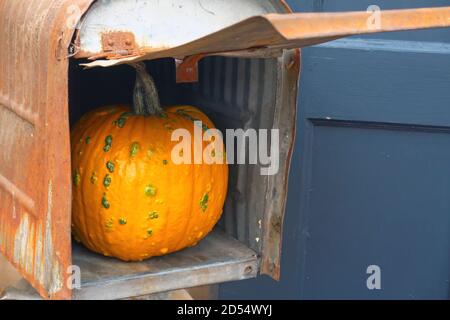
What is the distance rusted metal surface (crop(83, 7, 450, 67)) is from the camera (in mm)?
1218

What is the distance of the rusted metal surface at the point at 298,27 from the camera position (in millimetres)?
1218

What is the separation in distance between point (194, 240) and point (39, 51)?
592 mm

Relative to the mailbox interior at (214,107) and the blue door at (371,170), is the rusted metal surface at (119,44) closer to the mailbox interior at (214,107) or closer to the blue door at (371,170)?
the mailbox interior at (214,107)

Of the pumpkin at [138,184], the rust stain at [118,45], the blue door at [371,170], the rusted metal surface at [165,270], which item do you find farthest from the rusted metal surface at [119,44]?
the blue door at [371,170]

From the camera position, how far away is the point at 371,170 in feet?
7.47

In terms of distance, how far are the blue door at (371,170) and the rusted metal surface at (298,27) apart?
0.80m

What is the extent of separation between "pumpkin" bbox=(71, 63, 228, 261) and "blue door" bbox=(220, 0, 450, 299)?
0.58 metres

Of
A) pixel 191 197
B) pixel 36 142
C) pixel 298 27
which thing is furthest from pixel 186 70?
pixel 298 27

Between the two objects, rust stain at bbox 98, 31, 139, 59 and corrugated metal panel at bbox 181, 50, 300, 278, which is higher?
rust stain at bbox 98, 31, 139, 59

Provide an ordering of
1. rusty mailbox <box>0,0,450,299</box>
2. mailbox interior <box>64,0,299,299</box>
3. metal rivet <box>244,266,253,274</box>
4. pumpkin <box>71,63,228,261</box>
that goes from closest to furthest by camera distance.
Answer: rusty mailbox <box>0,0,450,299</box>, mailbox interior <box>64,0,299,299</box>, pumpkin <box>71,63,228,261</box>, metal rivet <box>244,266,253,274</box>

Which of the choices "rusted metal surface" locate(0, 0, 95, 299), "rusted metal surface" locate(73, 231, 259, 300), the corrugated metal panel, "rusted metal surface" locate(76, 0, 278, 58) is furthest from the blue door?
"rusted metal surface" locate(0, 0, 95, 299)

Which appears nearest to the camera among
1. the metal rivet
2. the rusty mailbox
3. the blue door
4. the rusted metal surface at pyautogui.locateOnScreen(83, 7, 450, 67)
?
the rusted metal surface at pyautogui.locateOnScreen(83, 7, 450, 67)

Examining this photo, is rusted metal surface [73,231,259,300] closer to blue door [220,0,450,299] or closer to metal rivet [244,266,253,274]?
metal rivet [244,266,253,274]

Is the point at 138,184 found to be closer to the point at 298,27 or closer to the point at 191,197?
the point at 191,197
